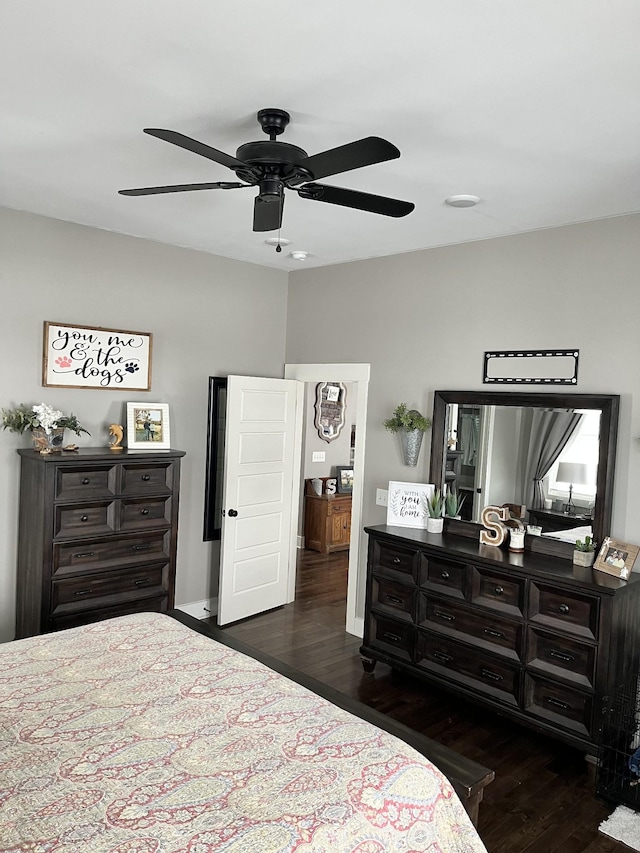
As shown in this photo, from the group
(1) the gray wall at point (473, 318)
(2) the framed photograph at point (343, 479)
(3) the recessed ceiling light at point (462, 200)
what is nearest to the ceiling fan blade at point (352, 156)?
(3) the recessed ceiling light at point (462, 200)

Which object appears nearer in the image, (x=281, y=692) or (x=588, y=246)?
(x=281, y=692)

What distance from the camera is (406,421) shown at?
14.6ft

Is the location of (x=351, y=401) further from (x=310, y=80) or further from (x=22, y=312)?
(x=310, y=80)

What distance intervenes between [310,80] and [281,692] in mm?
2089

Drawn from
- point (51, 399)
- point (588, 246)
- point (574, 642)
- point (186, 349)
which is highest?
point (588, 246)

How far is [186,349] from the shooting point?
4863mm

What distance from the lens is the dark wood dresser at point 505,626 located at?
125 inches

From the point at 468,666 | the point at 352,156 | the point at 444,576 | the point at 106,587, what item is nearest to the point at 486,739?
the point at 468,666

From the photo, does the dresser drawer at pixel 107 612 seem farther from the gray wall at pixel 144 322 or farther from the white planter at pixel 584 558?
the white planter at pixel 584 558

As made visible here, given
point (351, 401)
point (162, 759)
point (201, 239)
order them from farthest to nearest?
point (351, 401), point (201, 239), point (162, 759)

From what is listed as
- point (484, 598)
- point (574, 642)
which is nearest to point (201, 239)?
point (484, 598)

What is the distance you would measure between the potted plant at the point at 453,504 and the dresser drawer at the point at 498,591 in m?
0.60

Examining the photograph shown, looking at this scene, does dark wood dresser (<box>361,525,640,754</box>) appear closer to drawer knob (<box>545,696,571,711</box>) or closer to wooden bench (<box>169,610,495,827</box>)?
drawer knob (<box>545,696,571,711</box>)

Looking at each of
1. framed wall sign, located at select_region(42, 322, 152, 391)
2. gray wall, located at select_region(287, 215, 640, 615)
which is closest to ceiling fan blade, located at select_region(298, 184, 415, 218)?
gray wall, located at select_region(287, 215, 640, 615)
